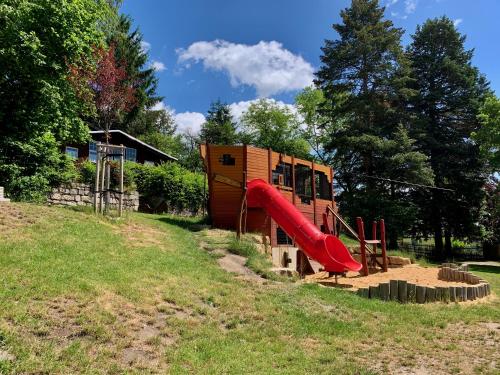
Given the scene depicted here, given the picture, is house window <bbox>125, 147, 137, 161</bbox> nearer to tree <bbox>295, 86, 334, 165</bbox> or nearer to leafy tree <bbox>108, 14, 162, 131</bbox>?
leafy tree <bbox>108, 14, 162, 131</bbox>

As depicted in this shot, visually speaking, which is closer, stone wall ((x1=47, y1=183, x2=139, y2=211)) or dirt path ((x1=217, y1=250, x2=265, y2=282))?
dirt path ((x1=217, y1=250, x2=265, y2=282))

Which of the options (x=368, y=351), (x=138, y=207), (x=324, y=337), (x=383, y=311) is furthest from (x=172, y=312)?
(x=138, y=207)

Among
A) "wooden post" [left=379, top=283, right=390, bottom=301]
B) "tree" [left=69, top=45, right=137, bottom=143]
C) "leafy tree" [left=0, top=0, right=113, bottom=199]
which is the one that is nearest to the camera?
"wooden post" [left=379, top=283, right=390, bottom=301]

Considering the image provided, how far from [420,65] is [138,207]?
26.4 meters

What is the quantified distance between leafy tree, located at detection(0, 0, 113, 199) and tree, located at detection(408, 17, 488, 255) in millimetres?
23977

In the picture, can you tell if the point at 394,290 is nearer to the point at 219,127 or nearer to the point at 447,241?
the point at 447,241

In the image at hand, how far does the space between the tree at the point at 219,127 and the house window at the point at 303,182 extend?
24.7 metres

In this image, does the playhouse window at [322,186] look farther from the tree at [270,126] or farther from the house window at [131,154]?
the tree at [270,126]

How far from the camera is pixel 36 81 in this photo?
1404cm

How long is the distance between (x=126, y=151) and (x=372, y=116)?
18179mm

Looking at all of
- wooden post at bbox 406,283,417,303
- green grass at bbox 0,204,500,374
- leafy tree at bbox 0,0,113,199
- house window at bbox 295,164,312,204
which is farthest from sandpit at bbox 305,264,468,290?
leafy tree at bbox 0,0,113,199

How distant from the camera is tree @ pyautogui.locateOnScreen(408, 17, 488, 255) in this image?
101 ft

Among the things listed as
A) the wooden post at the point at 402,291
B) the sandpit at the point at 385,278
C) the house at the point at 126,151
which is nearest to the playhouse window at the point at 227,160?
the sandpit at the point at 385,278

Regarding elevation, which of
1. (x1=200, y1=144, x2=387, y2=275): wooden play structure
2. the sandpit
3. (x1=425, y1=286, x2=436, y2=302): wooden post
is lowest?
the sandpit
